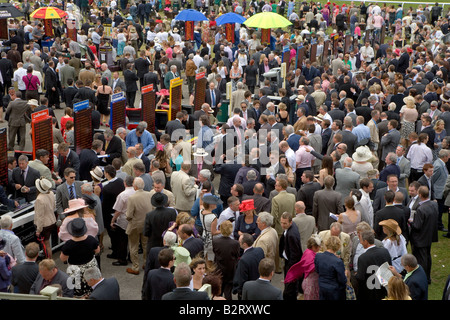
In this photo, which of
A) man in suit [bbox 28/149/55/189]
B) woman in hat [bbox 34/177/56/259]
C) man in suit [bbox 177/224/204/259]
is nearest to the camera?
man in suit [bbox 177/224/204/259]

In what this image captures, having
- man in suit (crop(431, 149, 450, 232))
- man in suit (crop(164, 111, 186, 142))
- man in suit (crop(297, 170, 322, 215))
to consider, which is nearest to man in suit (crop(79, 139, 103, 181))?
man in suit (crop(164, 111, 186, 142))

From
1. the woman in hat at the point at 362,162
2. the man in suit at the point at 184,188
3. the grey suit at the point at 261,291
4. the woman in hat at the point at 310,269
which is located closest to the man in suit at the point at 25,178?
the man in suit at the point at 184,188

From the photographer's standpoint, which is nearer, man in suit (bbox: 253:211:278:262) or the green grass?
man in suit (bbox: 253:211:278:262)

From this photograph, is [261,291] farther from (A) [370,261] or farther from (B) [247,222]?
(B) [247,222]

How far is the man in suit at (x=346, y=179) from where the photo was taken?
35.3 feet

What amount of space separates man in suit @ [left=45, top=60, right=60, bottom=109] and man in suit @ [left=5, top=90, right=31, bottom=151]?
2910 mm

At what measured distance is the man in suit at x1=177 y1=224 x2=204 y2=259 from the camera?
836cm

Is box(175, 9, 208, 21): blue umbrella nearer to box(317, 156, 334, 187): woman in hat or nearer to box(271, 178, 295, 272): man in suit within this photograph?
box(317, 156, 334, 187): woman in hat

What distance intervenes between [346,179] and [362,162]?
0.84 m

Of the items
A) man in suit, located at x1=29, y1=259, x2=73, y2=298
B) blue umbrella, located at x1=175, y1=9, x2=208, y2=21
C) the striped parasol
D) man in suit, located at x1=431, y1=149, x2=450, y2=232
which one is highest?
the striped parasol

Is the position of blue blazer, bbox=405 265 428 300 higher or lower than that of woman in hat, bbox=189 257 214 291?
lower

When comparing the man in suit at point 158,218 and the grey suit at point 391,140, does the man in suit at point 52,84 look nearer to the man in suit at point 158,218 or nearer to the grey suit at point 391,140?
the grey suit at point 391,140

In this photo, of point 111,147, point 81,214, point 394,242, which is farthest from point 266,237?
point 111,147
